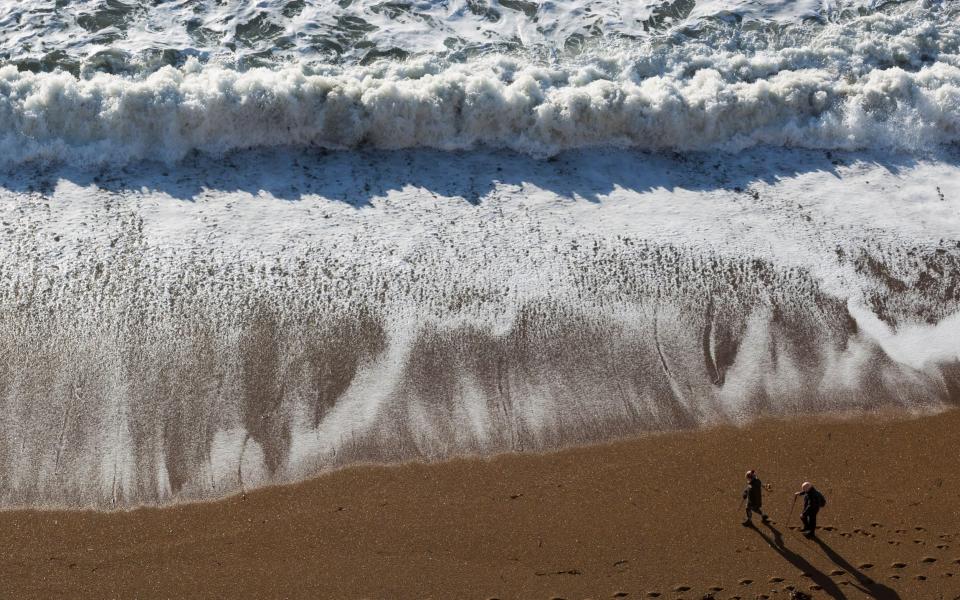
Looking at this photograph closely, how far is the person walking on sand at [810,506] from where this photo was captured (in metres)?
7.70

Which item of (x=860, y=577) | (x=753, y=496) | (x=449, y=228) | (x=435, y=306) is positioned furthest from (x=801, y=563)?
(x=449, y=228)

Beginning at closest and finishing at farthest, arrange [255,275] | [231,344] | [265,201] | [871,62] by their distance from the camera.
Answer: [231,344], [255,275], [265,201], [871,62]

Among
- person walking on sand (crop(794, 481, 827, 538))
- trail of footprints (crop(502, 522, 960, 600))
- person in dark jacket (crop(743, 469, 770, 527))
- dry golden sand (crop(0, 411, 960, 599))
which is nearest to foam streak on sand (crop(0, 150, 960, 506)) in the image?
dry golden sand (crop(0, 411, 960, 599))

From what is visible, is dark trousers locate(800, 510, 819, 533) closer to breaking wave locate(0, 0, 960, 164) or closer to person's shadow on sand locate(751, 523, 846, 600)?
person's shadow on sand locate(751, 523, 846, 600)

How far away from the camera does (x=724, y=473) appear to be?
8484 millimetres

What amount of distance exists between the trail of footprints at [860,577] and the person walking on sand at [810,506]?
0.40 ft

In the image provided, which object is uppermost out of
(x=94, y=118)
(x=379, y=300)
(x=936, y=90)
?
(x=936, y=90)

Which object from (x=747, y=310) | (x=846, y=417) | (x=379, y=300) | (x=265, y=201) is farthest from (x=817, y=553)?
(x=265, y=201)

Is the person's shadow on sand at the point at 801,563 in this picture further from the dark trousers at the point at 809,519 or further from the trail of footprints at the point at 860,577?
the dark trousers at the point at 809,519

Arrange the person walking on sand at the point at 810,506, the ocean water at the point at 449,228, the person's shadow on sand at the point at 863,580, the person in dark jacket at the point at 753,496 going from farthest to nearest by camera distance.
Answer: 1. the ocean water at the point at 449,228
2. the person in dark jacket at the point at 753,496
3. the person walking on sand at the point at 810,506
4. the person's shadow on sand at the point at 863,580

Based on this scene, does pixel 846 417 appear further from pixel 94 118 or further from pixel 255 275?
pixel 94 118

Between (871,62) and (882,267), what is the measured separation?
471cm

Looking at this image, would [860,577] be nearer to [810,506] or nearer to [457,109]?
[810,506]

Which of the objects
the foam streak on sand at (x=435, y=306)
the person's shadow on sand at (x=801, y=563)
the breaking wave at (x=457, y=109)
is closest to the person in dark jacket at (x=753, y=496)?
the person's shadow on sand at (x=801, y=563)
